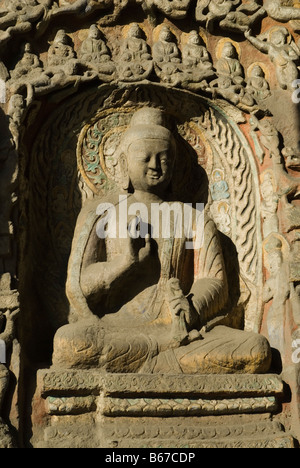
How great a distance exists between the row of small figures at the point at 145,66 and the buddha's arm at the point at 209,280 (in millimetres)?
1382

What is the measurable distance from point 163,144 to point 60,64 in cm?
127

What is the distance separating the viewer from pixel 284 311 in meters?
7.97

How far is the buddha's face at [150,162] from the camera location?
839cm

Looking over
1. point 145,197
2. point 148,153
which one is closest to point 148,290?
point 145,197

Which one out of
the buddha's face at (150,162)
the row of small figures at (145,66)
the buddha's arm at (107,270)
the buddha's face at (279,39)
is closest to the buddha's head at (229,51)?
the row of small figures at (145,66)

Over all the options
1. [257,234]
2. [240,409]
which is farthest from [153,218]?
[240,409]

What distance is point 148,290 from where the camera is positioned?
8.19 metres

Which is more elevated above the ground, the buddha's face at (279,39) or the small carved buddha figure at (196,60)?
the buddha's face at (279,39)

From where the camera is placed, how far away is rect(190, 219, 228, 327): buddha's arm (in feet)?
26.2

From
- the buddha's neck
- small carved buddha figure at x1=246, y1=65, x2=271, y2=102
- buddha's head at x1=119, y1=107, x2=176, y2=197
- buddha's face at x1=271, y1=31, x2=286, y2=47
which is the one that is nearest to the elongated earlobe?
buddha's head at x1=119, y1=107, x2=176, y2=197

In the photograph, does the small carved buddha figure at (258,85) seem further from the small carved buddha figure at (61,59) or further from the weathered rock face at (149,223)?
the small carved buddha figure at (61,59)

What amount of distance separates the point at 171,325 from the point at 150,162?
1.61 m

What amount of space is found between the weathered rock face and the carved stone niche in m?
0.02

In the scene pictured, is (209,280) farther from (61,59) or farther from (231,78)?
(61,59)
